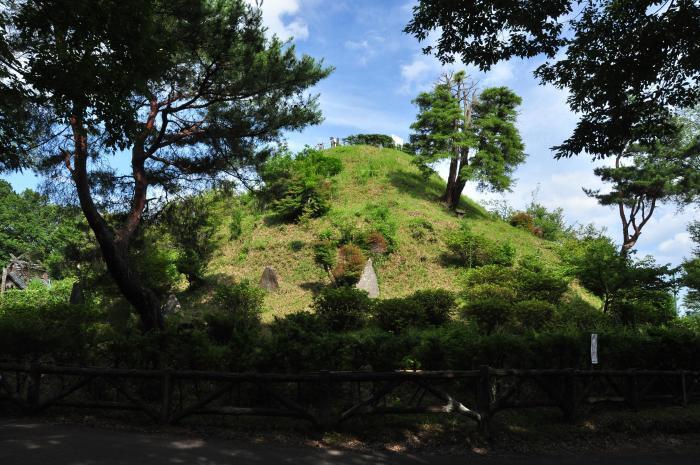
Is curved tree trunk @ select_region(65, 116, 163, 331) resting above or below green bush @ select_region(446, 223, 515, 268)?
below

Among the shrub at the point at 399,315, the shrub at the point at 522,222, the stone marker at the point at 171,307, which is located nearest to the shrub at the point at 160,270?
the stone marker at the point at 171,307

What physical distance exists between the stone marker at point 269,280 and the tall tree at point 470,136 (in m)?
14.1

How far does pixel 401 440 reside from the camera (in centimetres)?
687

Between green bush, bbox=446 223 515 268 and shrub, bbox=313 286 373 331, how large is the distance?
10.2 m

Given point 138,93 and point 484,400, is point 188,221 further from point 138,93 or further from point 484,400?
point 484,400

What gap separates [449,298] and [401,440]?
10180mm

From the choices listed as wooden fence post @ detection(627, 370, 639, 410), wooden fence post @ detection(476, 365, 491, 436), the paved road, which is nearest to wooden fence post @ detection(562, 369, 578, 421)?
the paved road

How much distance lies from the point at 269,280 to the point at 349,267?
14.9 feet

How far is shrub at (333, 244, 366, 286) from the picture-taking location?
22.9 m

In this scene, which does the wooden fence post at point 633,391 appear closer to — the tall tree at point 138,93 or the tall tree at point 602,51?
the tall tree at point 602,51

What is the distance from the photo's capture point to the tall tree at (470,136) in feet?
102

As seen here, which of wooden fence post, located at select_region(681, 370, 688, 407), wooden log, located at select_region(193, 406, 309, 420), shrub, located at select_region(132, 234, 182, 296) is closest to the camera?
wooden log, located at select_region(193, 406, 309, 420)

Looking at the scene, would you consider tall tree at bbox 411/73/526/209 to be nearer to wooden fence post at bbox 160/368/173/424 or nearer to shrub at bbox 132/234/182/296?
shrub at bbox 132/234/182/296

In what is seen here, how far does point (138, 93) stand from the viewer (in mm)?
10188
